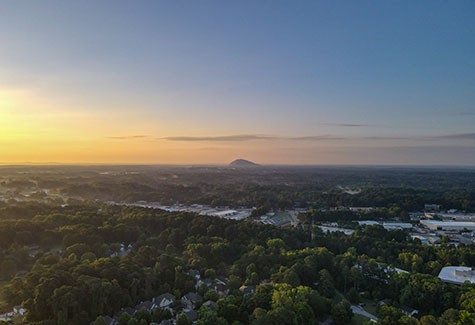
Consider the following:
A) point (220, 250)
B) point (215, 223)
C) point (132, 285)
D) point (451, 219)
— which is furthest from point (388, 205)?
point (132, 285)

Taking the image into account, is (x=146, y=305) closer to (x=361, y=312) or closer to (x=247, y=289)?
(x=247, y=289)

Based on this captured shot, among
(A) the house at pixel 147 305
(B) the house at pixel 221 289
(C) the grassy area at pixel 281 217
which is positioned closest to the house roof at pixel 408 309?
(B) the house at pixel 221 289

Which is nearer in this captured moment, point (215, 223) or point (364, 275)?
point (364, 275)

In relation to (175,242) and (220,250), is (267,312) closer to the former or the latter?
(220,250)

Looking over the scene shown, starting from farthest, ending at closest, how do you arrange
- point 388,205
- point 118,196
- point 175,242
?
point 118,196 < point 388,205 < point 175,242

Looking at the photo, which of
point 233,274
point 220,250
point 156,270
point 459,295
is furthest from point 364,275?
point 156,270

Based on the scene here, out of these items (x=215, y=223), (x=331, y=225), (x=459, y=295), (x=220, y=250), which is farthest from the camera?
(x=331, y=225)
